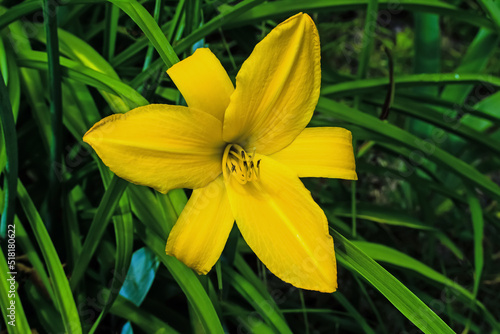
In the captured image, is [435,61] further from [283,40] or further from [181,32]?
[283,40]

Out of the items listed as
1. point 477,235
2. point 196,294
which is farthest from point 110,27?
point 477,235

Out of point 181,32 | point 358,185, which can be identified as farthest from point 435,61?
point 181,32

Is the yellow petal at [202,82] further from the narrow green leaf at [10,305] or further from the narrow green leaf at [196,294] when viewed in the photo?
the narrow green leaf at [10,305]

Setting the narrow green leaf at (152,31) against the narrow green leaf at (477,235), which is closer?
the narrow green leaf at (152,31)

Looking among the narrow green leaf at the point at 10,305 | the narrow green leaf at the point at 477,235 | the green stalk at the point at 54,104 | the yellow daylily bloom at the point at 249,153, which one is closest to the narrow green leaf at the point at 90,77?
the green stalk at the point at 54,104

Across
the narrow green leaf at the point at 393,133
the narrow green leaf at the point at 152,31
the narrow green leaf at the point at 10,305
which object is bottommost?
the narrow green leaf at the point at 393,133

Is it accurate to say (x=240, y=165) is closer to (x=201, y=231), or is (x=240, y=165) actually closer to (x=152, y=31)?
(x=201, y=231)

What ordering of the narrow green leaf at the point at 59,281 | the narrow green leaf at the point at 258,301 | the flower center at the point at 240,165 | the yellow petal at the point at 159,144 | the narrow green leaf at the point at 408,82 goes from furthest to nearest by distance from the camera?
the narrow green leaf at the point at 408,82
the narrow green leaf at the point at 258,301
the narrow green leaf at the point at 59,281
the flower center at the point at 240,165
the yellow petal at the point at 159,144
